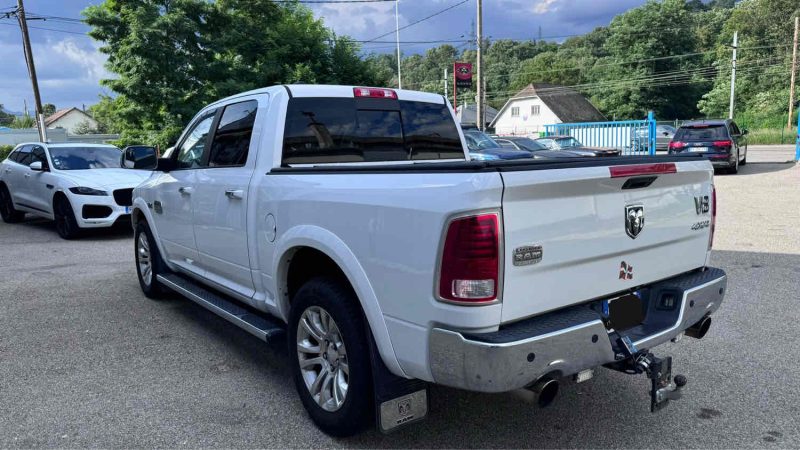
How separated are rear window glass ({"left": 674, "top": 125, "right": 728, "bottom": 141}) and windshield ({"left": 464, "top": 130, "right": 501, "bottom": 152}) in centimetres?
642

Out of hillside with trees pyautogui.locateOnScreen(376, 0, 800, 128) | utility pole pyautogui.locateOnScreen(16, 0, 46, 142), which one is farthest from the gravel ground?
hillside with trees pyautogui.locateOnScreen(376, 0, 800, 128)

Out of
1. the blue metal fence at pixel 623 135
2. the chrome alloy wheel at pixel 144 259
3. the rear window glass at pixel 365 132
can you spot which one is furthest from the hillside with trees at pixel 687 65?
the rear window glass at pixel 365 132

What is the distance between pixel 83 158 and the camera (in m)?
10.6

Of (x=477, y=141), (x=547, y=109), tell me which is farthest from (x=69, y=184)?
(x=547, y=109)

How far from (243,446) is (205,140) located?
2.53 metres

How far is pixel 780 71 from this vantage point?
53375mm

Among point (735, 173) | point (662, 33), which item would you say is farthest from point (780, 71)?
point (735, 173)

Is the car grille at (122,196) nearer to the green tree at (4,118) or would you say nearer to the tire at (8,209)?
the tire at (8,209)

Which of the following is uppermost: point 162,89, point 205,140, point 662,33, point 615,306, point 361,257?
point 662,33

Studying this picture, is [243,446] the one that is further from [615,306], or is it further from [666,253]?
[666,253]

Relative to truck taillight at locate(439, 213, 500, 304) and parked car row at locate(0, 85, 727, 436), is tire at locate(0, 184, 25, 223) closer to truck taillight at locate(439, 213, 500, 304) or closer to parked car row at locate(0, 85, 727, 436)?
parked car row at locate(0, 85, 727, 436)

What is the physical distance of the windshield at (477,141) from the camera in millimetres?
16891

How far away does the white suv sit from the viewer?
9469 millimetres

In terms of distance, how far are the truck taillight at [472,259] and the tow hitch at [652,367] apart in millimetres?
857
